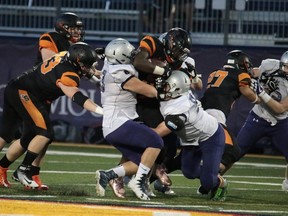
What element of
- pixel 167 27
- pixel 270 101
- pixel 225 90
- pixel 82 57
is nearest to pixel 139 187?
pixel 82 57

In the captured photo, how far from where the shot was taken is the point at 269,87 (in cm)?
1101

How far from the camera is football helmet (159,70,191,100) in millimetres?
8703

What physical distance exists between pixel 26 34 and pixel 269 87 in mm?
7621

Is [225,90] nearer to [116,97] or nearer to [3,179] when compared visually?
[116,97]

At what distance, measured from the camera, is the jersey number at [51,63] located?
9367 mm

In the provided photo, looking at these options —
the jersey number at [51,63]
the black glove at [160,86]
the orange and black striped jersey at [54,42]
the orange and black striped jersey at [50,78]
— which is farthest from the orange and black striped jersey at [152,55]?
the orange and black striped jersey at [54,42]

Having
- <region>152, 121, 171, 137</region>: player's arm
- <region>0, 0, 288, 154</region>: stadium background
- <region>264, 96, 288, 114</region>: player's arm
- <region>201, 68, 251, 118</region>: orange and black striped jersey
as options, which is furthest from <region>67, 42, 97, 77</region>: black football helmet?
<region>0, 0, 288, 154</region>: stadium background

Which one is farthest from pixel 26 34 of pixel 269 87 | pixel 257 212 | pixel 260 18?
pixel 257 212

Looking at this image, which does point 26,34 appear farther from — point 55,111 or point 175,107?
point 175,107

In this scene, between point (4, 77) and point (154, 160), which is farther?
point (4, 77)

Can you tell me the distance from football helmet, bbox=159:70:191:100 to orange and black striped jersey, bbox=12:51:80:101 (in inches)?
34.9

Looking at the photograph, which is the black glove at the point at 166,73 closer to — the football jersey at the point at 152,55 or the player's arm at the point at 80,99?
the football jersey at the point at 152,55

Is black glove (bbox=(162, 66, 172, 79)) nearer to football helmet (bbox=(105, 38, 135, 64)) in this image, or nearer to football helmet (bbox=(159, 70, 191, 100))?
football helmet (bbox=(159, 70, 191, 100))

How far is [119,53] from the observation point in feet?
29.2
